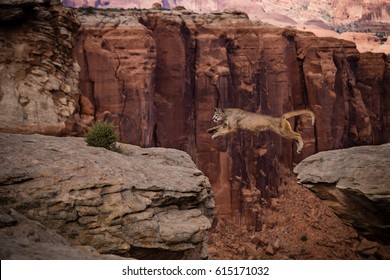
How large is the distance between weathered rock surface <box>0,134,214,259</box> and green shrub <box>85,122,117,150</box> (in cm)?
90

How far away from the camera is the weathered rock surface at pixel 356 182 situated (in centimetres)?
1498

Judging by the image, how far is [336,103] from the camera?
44.7 meters

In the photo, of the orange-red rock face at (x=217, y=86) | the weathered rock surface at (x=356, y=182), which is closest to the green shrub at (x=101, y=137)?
the weathered rock surface at (x=356, y=182)

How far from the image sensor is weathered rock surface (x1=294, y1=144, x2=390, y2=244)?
14977 mm

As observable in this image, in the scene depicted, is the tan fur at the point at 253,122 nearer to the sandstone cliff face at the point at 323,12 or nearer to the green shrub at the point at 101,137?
the green shrub at the point at 101,137

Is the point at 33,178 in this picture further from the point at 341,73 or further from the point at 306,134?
the point at 341,73

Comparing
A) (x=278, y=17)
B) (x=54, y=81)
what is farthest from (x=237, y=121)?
(x=278, y=17)

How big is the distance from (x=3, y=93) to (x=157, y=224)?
7.91m

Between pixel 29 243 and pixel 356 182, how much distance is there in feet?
31.7

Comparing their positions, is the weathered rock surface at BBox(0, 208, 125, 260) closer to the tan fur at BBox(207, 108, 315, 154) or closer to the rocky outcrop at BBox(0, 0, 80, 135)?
the rocky outcrop at BBox(0, 0, 80, 135)

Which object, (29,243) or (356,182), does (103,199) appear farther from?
(356,182)

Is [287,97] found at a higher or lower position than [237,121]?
lower

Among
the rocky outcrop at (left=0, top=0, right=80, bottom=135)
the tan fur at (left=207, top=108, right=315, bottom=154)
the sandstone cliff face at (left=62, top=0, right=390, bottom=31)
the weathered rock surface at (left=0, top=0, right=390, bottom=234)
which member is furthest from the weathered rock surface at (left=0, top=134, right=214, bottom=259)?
the sandstone cliff face at (left=62, top=0, right=390, bottom=31)

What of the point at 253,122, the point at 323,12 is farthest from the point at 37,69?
the point at 323,12
